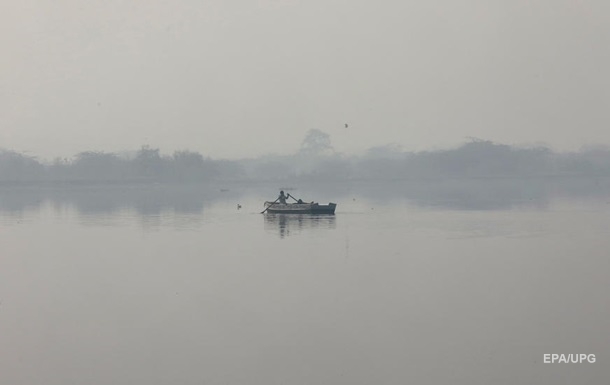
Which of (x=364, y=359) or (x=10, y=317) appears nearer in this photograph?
(x=364, y=359)

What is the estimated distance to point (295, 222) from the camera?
138 feet

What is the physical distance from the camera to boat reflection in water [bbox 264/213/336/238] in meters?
37.8

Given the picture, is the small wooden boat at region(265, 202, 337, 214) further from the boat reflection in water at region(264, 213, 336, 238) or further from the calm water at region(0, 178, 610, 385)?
the calm water at region(0, 178, 610, 385)

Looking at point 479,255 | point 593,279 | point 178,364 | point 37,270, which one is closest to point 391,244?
point 479,255

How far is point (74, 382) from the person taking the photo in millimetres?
12680

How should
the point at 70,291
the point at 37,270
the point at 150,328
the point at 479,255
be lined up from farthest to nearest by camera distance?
1. the point at 479,255
2. the point at 37,270
3. the point at 70,291
4. the point at 150,328

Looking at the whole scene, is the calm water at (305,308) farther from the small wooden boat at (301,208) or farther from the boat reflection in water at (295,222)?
the small wooden boat at (301,208)

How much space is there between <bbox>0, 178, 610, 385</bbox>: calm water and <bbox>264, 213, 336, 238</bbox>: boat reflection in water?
13.5ft

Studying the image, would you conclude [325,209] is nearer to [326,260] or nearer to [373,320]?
[326,260]

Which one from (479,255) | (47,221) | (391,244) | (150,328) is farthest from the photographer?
(47,221)

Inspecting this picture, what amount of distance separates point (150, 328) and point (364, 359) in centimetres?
470

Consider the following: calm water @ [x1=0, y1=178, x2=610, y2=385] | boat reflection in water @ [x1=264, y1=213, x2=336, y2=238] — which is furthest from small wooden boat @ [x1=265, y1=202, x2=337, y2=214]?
calm water @ [x1=0, y1=178, x2=610, y2=385]

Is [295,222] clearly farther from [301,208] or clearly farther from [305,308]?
[305,308]

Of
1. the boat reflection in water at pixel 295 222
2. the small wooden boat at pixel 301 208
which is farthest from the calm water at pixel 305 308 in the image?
the small wooden boat at pixel 301 208
